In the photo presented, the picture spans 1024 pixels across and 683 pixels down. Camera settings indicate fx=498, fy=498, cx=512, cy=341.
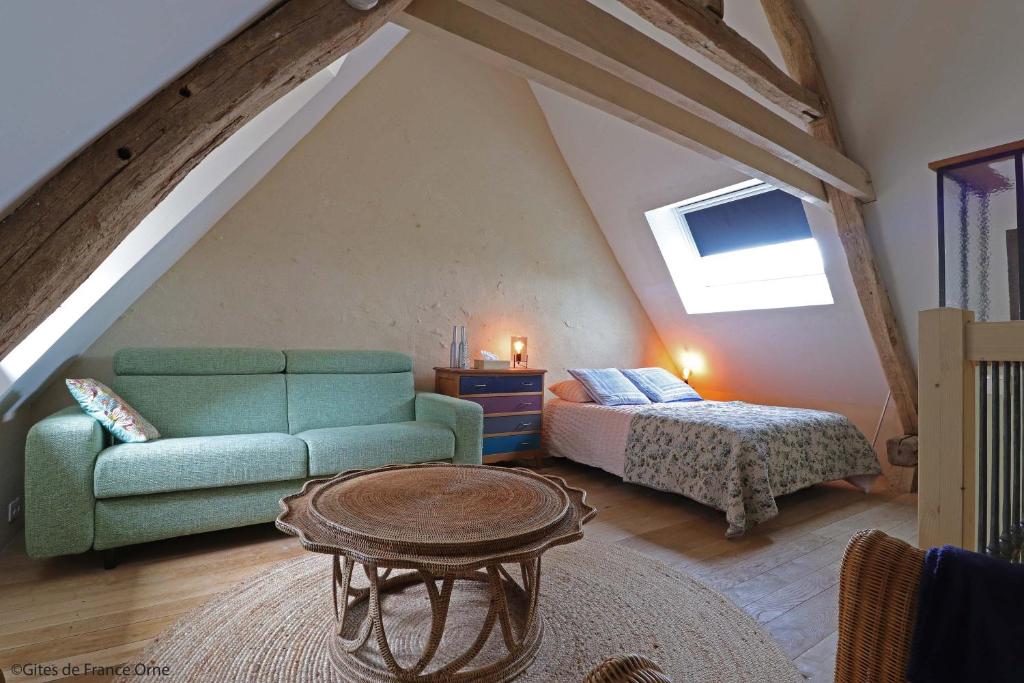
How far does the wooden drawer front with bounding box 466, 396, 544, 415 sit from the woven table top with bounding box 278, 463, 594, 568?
64.8 inches

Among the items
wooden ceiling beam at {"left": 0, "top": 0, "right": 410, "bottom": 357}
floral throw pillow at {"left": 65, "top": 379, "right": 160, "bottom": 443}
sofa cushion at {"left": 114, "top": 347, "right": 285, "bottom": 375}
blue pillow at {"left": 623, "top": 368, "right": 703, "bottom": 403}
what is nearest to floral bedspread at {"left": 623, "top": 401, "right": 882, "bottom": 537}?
blue pillow at {"left": 623, "top": 368, "right": 703, "bottom": 403}

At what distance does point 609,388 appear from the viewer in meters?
3.81

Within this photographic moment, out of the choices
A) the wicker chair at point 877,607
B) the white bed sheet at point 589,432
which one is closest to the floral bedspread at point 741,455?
the white bed sheet at point 589,432

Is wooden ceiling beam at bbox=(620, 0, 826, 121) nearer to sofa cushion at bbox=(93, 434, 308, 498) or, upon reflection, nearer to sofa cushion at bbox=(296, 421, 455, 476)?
sofa cushion at bbox=(296, 421, 455, 476)

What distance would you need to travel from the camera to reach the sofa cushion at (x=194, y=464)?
198 cm

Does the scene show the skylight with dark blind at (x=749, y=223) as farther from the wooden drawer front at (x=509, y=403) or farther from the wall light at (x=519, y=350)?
the wooden drawer front at (x=509, y=403)

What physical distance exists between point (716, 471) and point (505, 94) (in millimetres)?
3335

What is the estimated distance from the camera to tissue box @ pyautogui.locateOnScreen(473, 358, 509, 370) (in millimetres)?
3609

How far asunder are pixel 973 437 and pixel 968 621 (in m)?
0.56

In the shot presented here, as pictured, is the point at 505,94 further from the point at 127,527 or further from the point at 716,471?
the point at 127,527

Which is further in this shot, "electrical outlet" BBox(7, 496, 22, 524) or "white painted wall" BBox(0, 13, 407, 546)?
"electrical outlet" BBox(7, 496, 22, 524)

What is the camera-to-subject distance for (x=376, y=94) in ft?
11.6

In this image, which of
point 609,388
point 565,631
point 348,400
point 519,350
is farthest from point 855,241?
point 348,400

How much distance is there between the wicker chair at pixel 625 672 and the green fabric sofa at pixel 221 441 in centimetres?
210
